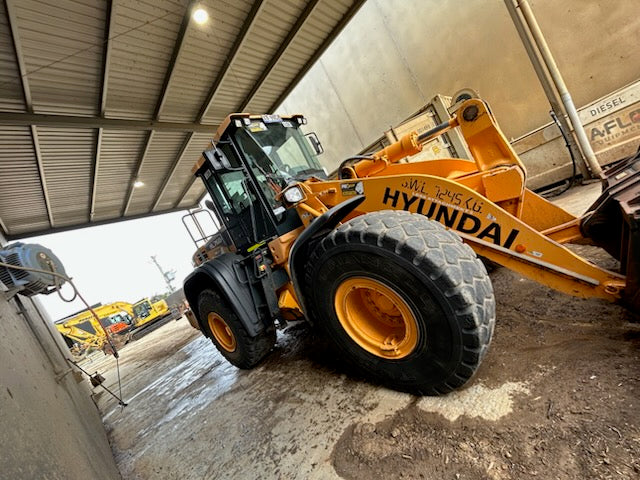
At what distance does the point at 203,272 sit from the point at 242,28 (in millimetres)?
5999

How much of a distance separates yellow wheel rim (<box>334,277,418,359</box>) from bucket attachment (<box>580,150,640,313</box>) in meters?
1.13

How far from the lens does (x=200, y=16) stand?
5.74 m

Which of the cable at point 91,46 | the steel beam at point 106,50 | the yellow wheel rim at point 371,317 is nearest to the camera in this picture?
the yellow wheel rim at point 371,317

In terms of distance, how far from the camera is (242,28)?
6.55 m

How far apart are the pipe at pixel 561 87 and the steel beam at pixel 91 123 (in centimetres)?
824

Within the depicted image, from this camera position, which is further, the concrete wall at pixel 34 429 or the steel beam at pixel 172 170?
the steel beam at pixel 172 170

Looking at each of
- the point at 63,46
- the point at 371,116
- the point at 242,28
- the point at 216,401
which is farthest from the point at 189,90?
the point at 216,401

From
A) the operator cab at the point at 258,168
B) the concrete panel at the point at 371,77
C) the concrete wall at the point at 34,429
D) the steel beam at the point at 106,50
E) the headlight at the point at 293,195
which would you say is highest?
the steel beam at the point at 106,50

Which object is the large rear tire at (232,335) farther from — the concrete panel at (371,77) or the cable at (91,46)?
the concrete panel at (371,77)

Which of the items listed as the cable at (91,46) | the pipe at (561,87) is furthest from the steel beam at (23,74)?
the pipe at (561,87)

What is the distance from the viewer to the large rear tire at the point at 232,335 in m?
3.30

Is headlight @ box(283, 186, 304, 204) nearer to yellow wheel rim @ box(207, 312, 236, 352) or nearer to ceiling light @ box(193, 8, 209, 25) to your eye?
yellow wheel rim @ box(207, 312, 236, 352)

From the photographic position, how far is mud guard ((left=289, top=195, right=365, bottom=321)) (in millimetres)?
2092

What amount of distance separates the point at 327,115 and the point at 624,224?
1123 cm
